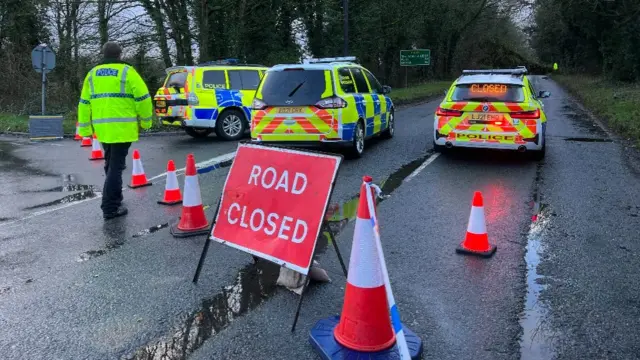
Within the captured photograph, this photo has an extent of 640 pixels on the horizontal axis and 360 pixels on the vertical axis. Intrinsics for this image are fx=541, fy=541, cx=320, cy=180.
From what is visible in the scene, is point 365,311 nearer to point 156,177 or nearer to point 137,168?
point 137,168

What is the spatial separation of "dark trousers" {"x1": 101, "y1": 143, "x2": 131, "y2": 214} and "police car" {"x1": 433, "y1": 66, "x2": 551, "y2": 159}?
5789 millimetres

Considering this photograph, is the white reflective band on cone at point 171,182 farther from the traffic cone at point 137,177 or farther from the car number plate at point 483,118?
the car number plate at point 483,118

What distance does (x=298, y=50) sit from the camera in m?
30.2

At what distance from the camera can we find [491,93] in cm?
958

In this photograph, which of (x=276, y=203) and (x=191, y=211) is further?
(x=191, y=211)

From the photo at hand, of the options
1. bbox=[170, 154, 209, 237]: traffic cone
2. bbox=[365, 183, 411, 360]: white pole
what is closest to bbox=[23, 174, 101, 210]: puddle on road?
bbox=[170, 154, 209, 237]: traffic cone

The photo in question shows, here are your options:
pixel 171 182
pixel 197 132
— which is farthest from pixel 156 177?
Answer: pixel 197 132

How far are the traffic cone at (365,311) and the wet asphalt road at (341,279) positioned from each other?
0.87 feet

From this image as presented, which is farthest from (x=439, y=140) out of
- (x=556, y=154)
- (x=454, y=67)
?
(x=454, y=67)

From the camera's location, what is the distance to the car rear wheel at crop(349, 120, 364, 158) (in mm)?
10062

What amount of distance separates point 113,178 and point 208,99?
7.01 m

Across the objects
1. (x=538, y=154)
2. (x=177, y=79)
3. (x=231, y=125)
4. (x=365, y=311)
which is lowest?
(x=365, y=311)

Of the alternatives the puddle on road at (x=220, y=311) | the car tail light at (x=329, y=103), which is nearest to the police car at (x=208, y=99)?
the car tail light at (x=329, y=103)

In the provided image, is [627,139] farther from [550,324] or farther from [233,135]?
[550,324]
